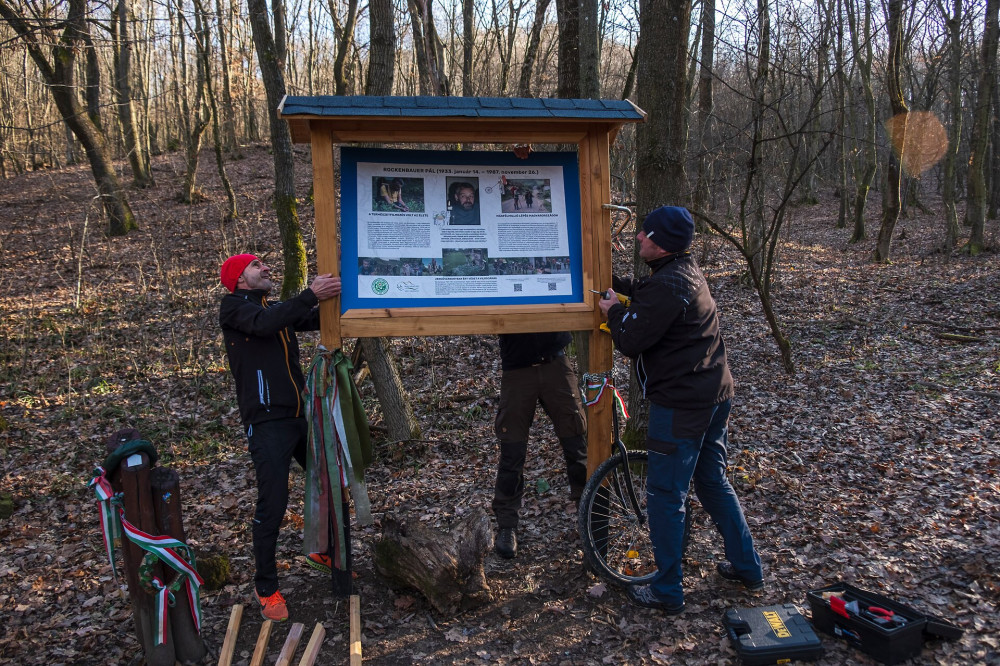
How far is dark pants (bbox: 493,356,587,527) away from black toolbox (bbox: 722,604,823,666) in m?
1.53

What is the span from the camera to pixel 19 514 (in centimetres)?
580

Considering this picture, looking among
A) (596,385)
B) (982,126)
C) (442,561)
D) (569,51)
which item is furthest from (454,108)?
(982,126)

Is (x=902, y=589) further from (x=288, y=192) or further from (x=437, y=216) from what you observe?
(x=288, y=192)

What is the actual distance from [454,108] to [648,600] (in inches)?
118

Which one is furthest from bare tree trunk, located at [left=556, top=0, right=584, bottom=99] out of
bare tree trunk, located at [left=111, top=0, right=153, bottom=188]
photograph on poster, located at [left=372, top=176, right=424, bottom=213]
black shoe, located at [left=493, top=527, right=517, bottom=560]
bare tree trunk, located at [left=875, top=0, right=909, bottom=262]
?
bare tree trunk, located at [left=111, top=0, right=153, bottom=188]

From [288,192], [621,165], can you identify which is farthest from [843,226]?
[288,192]

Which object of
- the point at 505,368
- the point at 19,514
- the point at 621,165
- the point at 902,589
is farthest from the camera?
the point at 621,165

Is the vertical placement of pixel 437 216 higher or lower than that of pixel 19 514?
higher

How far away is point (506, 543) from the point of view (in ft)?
15.0

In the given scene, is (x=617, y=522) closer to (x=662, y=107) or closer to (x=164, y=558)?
(x=164, y=558)

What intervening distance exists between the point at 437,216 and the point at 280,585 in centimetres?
262

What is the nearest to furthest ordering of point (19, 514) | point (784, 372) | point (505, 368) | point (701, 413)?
point (701, 413) → point (505, 368) → point (19, 514) → point (784, 372)

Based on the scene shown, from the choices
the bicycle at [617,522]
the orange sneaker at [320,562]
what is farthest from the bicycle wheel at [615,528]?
the orange sneaker at [320,562]

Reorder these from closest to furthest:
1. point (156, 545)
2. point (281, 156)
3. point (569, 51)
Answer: point (156, 545) < point (569, 51) < point (281, 156)
